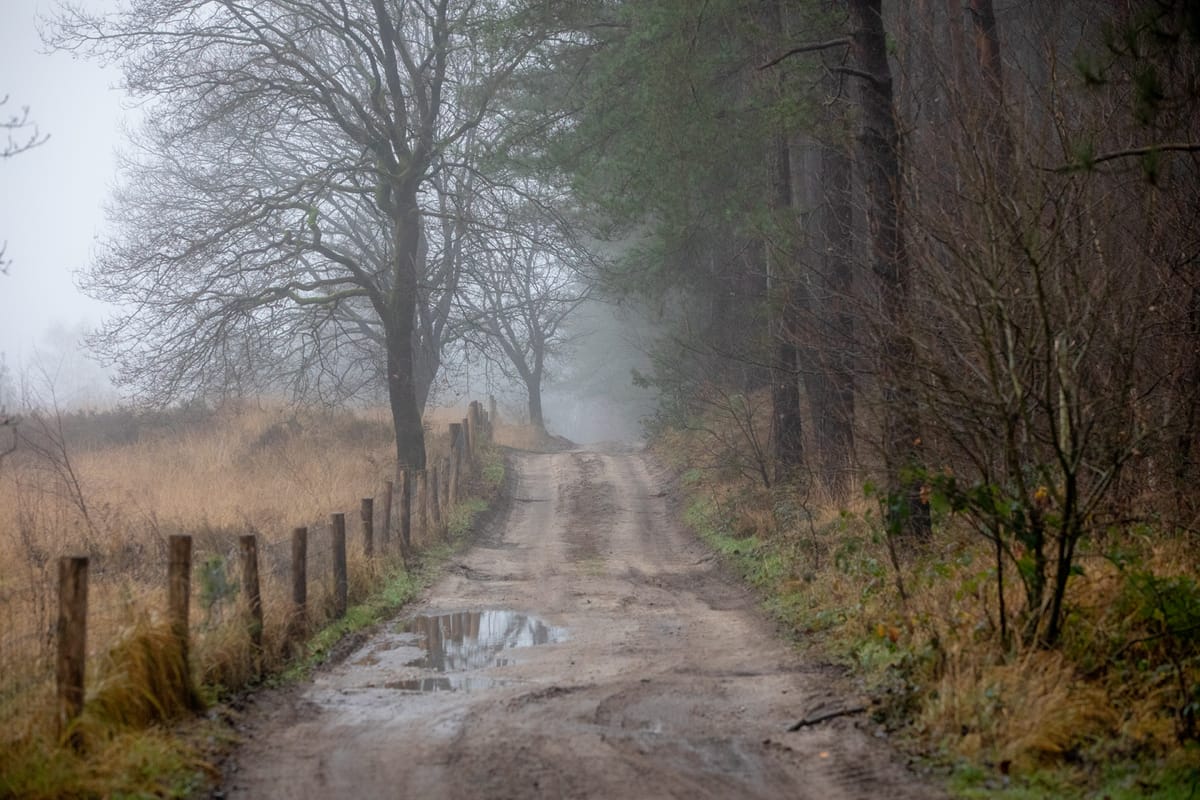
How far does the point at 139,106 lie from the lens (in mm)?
19016

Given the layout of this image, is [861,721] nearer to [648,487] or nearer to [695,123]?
[695,123]

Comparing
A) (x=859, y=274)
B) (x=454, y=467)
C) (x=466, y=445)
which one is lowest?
(x=454, y=467)

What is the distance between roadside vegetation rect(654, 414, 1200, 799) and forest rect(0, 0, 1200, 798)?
30mm

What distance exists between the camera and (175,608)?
743 cm

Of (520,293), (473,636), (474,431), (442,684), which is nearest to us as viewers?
(442,684)

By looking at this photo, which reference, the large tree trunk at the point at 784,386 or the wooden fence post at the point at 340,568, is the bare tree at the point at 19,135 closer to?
the wooden fence post at the point at 340,568

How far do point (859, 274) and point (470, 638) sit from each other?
9.55 metres

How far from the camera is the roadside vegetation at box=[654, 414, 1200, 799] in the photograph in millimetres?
6109

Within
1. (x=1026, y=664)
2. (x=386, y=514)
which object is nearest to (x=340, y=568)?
(x=386, y=514)

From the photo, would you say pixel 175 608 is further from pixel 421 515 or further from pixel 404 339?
pixel 404 339

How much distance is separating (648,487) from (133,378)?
1188cm

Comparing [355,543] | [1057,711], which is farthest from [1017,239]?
[355,543]

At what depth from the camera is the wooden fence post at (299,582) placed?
32.0 feet

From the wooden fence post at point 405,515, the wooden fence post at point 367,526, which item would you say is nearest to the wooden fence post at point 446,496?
the wooden fence post at point 405,515
